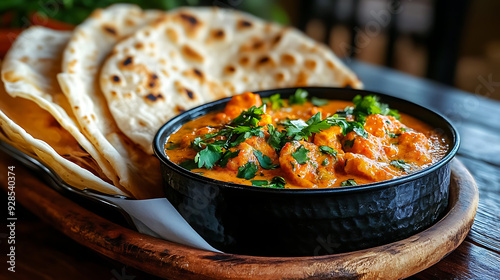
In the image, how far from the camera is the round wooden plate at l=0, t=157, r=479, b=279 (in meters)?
1.46

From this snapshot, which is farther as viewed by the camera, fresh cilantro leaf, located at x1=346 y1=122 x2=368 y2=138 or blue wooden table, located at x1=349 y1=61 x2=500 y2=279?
fresh cilantro leaf, located at x1=346 y1=122 x2=368 y2=138

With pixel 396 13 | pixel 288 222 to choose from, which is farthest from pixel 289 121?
pixel 396 13

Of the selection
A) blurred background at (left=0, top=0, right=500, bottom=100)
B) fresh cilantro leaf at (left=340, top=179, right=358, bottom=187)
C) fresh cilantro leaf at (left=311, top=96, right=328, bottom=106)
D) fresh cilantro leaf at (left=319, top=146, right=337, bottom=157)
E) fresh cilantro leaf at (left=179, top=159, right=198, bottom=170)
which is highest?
fresh cilantro leaf at (left=319, top=146, right=337, bottom=157)

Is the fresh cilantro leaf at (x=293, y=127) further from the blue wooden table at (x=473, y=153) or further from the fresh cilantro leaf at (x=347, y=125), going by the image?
the blue wooden table at (x=473, y=153)

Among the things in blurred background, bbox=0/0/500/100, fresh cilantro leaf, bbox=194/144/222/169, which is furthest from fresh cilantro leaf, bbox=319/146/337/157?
blurred background, bbox=0/0/500/100

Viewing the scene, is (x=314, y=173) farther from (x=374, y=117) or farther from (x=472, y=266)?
(x=472, y=266)

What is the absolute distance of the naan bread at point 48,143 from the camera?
72.6 inches

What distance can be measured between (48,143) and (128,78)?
1.95 feet

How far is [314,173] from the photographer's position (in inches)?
65.3

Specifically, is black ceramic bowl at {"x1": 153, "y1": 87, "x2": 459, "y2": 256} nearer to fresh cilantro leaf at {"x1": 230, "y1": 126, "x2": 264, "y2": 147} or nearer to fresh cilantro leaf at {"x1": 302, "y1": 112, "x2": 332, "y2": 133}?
fresh cilantro leaf at {"x1": 230, "y1": 126, "x2": 264, "y2": 147}

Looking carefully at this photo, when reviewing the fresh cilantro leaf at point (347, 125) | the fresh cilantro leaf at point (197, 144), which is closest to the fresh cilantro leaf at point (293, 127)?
the fresh cilantro leaf at point (347, 125)

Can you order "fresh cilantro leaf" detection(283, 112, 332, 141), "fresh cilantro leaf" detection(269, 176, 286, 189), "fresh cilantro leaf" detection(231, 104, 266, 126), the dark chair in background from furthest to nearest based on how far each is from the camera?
the dark chair in background → "fresh cilantro leaf" detection(231, 104, 266, 126) → "fresh cilantro leaf" detection(283, 112, 332, 141) → "fresh cilantro leaf" detection(269, 176, 286, 189)

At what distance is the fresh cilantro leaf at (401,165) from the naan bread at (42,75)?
1045mm

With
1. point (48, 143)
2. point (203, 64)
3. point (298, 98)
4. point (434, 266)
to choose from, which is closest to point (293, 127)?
point (298, 98)
